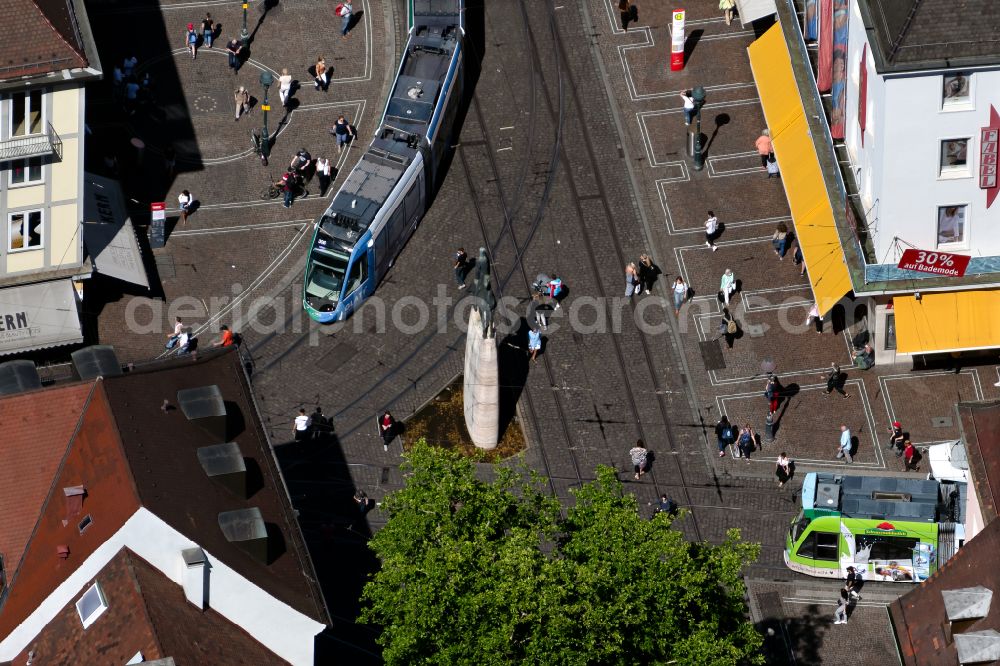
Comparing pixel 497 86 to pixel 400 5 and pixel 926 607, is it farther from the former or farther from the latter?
pixel 926 607

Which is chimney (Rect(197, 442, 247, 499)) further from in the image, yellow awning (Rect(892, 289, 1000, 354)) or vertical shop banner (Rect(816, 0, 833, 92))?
vertical shop banner (Rect(816, 0, 833, 92))

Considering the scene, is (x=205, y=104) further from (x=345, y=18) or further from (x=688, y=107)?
(x=688, y=107)

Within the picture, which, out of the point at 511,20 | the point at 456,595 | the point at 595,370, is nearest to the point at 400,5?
the point at 511,20

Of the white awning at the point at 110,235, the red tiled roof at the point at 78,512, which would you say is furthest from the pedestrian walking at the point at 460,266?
the red tiled roof at the point at 78,512

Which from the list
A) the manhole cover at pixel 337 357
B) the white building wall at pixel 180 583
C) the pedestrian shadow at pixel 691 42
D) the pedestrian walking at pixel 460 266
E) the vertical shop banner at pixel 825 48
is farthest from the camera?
the pedestrian shadow at pixel 691 42

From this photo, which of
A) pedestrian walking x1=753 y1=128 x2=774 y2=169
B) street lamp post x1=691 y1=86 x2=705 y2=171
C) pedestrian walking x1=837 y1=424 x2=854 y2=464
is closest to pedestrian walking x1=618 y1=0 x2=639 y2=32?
street lamp post x1=691 y1=86 x2=705 y2=171

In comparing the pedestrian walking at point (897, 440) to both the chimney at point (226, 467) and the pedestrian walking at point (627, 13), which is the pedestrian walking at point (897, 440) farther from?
the chimney at point (226, 467)
